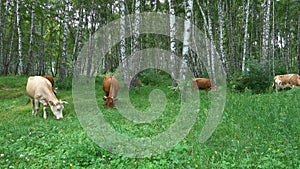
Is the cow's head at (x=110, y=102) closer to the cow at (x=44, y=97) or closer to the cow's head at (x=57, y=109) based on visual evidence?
the cow at (x=44, y=97)

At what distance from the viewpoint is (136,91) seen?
15.5 metres

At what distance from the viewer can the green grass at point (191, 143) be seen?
211 inches

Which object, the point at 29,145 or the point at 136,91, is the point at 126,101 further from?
the point at 29,145

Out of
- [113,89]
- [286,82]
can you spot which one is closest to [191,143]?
[113,89]

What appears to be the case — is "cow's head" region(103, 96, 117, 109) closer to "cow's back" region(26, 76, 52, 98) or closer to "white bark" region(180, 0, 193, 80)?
"cow's back" region(26, 76, 52, 98)

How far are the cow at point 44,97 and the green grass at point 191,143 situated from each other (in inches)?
39.4

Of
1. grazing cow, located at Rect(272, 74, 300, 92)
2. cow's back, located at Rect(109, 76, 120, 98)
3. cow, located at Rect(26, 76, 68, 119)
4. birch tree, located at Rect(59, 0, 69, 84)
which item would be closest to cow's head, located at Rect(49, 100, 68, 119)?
cow, located at Rect(26, 76, 68, 119)

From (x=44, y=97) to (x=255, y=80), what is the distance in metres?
10.5

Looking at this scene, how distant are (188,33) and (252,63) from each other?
15.2 ft

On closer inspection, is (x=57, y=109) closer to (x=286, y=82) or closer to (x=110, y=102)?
(x=110, y=102)

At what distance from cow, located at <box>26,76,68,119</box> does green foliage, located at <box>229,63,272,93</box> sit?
9.11m

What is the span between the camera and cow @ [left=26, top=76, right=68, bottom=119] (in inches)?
408

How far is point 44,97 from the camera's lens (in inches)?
431

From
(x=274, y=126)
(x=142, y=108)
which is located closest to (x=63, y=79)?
(x=142, y=108)
